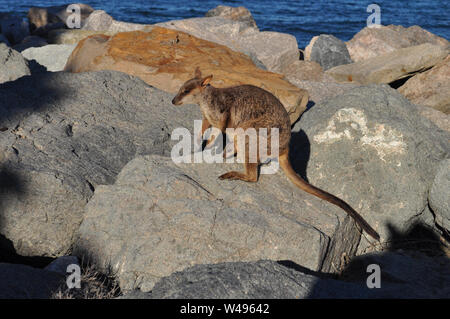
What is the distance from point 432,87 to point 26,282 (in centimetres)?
888

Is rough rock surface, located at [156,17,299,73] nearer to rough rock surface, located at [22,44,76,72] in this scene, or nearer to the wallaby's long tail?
rough rock surface, located at [22,44,76,72]

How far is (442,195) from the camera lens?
496cm

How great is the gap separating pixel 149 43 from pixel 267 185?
429 cm

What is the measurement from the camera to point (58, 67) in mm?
9594

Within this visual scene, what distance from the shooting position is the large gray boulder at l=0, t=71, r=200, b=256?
4176 mm

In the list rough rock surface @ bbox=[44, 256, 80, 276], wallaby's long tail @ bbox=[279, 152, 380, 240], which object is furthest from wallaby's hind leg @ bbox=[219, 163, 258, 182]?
rough rock surface @ bbox=[44, 256, 80, 276]

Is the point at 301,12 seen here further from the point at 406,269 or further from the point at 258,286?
the point at 258,286

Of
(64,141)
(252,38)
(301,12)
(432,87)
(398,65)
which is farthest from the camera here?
(301,12)

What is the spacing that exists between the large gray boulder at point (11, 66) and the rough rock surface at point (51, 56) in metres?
1.70

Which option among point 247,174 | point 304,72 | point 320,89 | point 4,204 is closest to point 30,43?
point 304,72

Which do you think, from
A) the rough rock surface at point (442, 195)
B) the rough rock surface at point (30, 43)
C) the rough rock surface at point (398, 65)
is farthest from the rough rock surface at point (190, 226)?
the rough rock surface at point (30, 43)

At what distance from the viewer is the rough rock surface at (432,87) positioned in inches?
368
